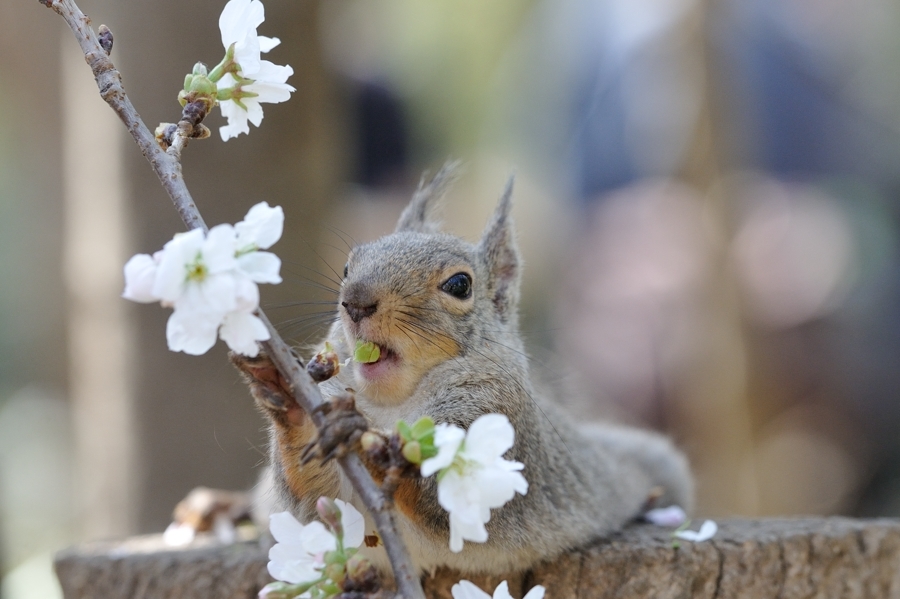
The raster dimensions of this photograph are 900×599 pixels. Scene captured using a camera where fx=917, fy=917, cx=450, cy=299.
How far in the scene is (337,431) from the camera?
1.11 meters

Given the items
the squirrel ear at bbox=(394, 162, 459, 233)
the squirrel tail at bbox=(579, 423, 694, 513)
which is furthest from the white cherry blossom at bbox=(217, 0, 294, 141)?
the squirrel tail at bbox=(579, 423, 694, 513)

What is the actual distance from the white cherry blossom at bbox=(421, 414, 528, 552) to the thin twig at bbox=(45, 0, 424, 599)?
71 millimetres

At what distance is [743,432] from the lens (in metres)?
4.91

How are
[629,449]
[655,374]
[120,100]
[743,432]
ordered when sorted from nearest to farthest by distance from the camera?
1. [120,100]
2. [629,449]
3. [743,432]
4. [655,374]

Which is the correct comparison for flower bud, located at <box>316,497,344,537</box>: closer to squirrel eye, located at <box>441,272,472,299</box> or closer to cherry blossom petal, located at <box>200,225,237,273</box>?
cherry blossom petal, located at <box>200,225,237,273</box>

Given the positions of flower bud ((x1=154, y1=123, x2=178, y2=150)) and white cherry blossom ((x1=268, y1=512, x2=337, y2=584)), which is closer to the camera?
white cherry blossom ((x1=268, y1=512, x2=337, y2=584))

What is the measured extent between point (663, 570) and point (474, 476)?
3.68ft

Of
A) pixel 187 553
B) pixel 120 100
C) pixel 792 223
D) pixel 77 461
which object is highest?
pixel 792 223

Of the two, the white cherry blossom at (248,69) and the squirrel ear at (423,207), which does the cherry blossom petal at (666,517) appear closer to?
the squirrel ear at (423,207)

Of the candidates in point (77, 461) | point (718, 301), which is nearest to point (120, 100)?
point (77, 461)

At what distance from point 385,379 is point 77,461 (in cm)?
223

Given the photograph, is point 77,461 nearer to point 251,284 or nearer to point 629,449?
point 629,449

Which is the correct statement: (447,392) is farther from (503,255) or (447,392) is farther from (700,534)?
(700,534)

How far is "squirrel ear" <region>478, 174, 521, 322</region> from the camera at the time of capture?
2.24m
